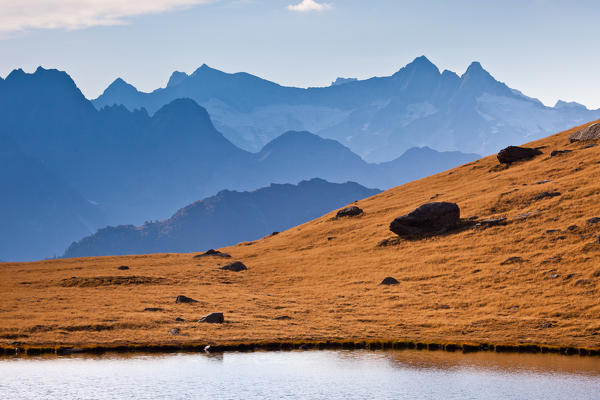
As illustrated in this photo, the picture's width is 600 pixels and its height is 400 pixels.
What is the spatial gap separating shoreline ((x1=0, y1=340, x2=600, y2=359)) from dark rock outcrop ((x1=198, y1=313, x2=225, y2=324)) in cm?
780

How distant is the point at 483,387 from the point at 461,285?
32.4 meters

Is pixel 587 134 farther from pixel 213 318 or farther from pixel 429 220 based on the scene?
pixel 213 318

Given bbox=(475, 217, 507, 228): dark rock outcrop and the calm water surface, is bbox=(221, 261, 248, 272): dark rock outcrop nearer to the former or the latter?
bbox=(475, 217, 507, 228): dark rock outcrop

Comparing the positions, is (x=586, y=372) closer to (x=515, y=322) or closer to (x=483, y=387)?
(x=483, y=387)

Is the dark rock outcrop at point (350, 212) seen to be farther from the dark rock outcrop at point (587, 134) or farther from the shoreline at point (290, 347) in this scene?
the shoreline at point (290, 347)

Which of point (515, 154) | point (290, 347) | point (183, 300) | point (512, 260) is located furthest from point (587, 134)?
point (290, 347)

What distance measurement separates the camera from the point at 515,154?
5187 inches

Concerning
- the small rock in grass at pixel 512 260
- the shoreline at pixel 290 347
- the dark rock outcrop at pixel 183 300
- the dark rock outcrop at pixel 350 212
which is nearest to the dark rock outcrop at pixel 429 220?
the small rock in grass at pixel 512 260

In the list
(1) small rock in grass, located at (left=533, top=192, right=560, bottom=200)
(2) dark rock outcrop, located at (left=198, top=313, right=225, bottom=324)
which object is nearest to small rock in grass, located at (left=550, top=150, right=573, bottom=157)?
(1) small rock in grass, located at (left=533, top=192, right=560, bottom=200)

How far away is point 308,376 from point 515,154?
95680mm

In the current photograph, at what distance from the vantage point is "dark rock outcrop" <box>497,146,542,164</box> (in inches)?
5148

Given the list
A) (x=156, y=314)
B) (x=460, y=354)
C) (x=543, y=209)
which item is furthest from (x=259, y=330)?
(x=543, y=209)

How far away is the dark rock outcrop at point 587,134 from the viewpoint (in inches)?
4970

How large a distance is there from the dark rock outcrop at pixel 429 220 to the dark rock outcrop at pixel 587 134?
40664 millimetres
